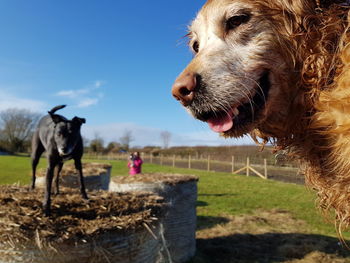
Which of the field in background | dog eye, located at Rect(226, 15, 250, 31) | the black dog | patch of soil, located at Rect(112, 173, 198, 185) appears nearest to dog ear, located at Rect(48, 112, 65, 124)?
the black dog

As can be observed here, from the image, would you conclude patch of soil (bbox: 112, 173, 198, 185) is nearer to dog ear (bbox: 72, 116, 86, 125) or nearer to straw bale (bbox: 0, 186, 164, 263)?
straw bale (bbox: 0, 186, 164, 263)

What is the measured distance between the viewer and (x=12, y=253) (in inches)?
121

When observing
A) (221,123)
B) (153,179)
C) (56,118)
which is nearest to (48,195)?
(56,118)

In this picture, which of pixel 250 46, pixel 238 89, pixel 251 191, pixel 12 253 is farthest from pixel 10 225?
pixel 251 191

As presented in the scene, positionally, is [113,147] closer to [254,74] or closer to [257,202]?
[257,202]

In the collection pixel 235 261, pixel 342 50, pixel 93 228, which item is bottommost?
pixel 235 261

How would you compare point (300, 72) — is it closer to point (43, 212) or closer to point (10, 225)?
point (10, 225)

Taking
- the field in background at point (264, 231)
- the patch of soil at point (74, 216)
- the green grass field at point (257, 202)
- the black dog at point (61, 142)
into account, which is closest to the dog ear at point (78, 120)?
the black dog at point (61, 142)

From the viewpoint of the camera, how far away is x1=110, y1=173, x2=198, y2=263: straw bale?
6924 millimetres

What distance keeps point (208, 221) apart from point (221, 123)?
9.50 meters

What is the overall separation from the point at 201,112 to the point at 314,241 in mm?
8163

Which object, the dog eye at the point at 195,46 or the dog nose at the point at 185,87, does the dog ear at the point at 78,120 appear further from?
the dog nose at the point at 185,87

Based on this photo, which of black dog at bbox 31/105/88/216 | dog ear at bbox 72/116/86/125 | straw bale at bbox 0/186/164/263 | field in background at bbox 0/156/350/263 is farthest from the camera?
field in background at bbox 0/156/350/263

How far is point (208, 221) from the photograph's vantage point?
10.9 m
